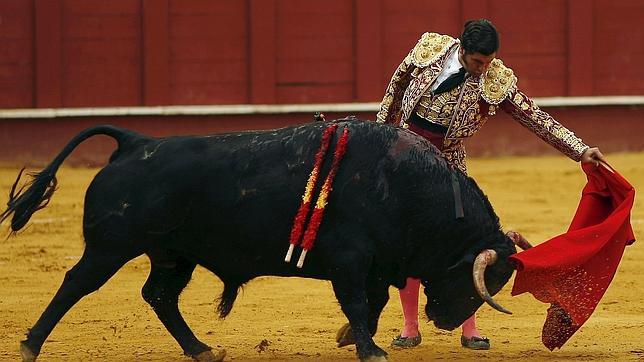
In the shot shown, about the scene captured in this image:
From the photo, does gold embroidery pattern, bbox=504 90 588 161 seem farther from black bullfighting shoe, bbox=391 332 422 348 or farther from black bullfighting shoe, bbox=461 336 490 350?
black bullfighting shoe, bbox=391 332 422 348

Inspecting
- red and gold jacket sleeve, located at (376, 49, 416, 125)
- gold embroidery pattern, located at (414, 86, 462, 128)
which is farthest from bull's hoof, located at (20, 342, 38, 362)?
gold embroidery pattern, located at (414, 86, 462, 128)

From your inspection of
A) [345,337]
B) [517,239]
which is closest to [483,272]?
[517,239]

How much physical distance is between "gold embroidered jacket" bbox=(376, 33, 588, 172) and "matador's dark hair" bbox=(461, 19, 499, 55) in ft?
0.77

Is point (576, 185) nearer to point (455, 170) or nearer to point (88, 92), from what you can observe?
point (88, 92)

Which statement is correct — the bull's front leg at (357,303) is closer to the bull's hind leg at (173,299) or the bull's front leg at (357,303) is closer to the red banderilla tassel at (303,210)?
the red banderilla tassel at (303,210)

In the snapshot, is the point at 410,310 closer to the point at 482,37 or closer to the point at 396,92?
the point at 396,92

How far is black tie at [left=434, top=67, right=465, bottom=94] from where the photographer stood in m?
4.82

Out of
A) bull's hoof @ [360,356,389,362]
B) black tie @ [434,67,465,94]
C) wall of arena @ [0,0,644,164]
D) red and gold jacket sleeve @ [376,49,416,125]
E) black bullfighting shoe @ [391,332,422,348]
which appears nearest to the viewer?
bull's hoof @ [360,356,389,362]

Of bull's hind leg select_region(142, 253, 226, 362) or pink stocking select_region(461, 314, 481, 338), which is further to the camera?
pink stocking select_region(461, 314, 481, 338)

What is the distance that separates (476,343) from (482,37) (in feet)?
3.58

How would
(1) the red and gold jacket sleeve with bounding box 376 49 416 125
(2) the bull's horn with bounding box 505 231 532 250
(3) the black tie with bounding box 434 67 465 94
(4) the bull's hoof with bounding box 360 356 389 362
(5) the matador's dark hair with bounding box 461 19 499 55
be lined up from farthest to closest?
(1) the red and gold jacket sleeve with bounding box 376 49 416 125, (3) the black tie with bounding box 434 67 465 94, (2) the bull's horn with bounding box 505 231 532 250, (5) the matador's dark hair with bounding box 461 19 499 55, (4) the bull's hoof with bounding box 360 356 389 362

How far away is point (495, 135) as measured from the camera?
11.4m

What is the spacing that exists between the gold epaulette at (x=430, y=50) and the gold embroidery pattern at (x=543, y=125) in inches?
10.8

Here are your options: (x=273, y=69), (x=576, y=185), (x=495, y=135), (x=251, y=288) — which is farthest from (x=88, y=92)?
(x=251, y=288)
